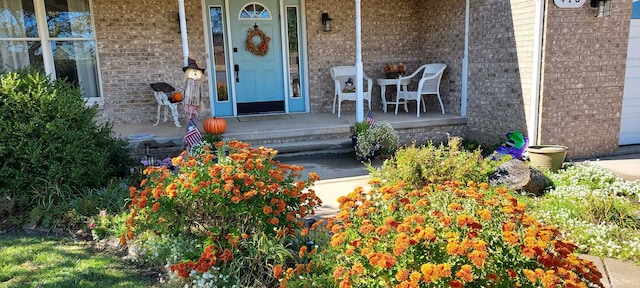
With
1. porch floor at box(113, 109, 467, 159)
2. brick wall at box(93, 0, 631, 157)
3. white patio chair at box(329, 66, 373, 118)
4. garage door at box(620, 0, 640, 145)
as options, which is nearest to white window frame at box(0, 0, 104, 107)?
brick wall at box(93, 0, 631, 157)

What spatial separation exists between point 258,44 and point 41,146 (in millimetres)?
4113

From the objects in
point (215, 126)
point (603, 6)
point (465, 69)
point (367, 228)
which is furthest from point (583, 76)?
point (367, 228)

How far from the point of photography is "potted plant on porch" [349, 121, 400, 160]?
5.77 metres

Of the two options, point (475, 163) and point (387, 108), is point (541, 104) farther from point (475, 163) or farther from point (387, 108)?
point (387, 108)

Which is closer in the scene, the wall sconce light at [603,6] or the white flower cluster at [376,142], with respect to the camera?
the wall sconce light at [603,6]

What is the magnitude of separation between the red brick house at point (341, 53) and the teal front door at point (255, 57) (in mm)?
18

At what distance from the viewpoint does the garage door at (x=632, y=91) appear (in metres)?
5.98

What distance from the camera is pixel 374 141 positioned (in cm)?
578

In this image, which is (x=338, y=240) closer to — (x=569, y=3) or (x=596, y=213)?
(x=596, y=213)

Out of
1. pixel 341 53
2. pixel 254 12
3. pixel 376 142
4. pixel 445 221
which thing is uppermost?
pixel 254 12

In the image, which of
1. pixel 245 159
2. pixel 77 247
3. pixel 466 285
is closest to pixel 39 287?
pixel 77 247

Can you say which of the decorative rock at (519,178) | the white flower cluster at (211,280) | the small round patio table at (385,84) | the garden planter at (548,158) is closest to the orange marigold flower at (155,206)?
the white flower cluster at (211,280)

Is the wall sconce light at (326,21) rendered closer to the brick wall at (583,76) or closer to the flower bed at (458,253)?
the brick wall at (583,76)

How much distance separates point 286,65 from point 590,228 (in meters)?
5.46
